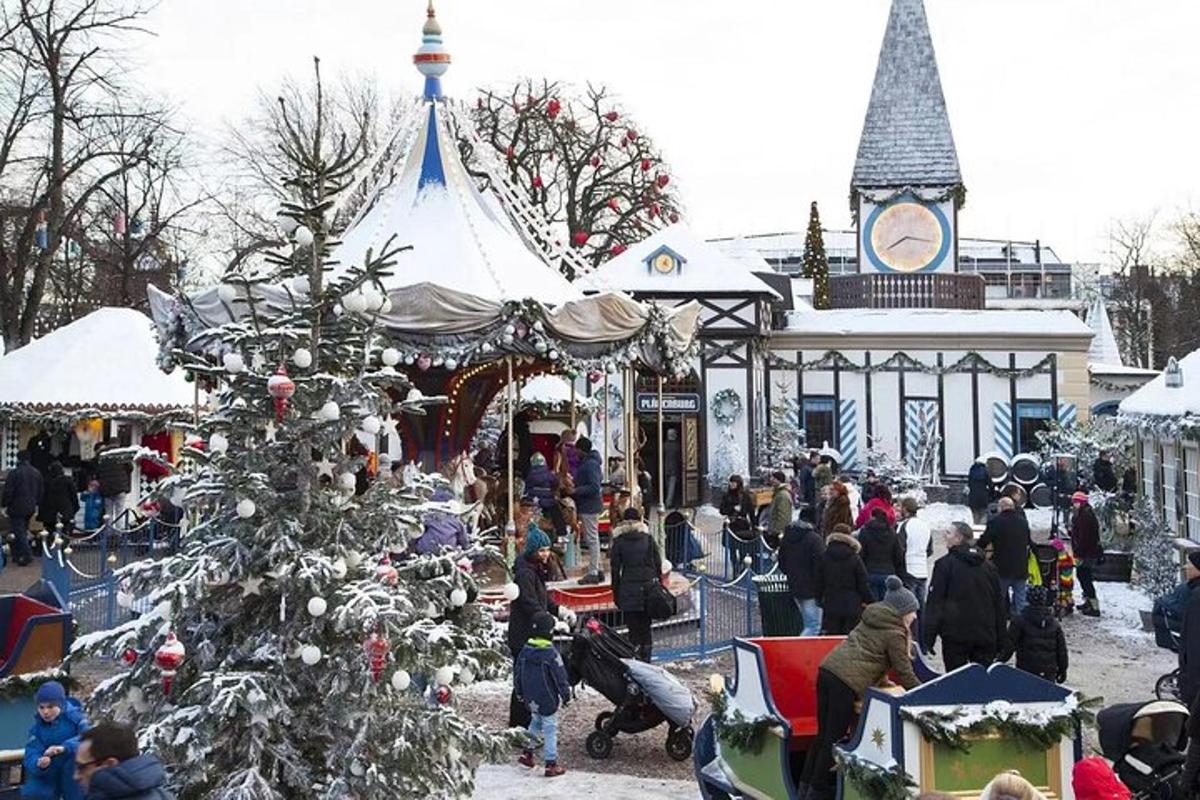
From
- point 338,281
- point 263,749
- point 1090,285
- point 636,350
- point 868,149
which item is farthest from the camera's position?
point 1090,285

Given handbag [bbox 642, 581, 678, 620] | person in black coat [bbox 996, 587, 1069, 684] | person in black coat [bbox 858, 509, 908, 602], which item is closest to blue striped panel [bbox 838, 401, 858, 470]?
person in black coat [bbox 858, 509, 908, 602]

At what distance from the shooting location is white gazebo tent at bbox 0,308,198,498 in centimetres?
2605

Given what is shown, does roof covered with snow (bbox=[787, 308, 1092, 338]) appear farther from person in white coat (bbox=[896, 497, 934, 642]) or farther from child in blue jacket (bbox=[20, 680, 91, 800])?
child in blue jacket (bbox=[20, 680, 91, 800])

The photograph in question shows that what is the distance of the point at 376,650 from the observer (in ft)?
23.9

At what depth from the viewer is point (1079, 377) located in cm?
3450

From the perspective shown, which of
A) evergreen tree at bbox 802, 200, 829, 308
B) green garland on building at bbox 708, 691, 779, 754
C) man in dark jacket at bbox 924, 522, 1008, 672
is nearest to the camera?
green garland on building at bbox 708, 691, 779, 754

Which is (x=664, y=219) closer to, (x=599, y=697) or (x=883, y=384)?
(x=883, y=384)

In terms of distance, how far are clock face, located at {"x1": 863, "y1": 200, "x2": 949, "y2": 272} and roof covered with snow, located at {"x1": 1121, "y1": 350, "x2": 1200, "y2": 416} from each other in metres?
18.0

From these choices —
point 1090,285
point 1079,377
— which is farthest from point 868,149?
point 1090,285

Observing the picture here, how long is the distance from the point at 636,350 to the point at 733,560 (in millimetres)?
4855

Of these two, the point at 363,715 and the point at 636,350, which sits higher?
the point at 636,350

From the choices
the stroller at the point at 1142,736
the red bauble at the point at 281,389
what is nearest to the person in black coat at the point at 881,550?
the stroller at the point at 1142,736

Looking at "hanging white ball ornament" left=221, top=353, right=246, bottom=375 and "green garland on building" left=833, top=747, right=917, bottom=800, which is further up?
"hanging white ball ornament" left=221, top=353, right=246, bottom=375

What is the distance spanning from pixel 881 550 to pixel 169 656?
873 cm
